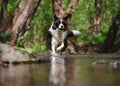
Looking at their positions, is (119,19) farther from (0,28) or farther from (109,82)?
(109,82)

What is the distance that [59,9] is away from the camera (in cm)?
2308

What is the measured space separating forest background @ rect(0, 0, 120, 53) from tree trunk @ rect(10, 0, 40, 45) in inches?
9.3

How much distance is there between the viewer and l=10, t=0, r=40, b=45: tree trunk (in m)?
15.8

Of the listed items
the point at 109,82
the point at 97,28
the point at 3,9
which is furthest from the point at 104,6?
the point at 109,82

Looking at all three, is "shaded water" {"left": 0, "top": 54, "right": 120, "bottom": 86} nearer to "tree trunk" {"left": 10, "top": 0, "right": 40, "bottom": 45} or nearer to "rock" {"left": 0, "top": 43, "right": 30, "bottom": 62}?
"rock" {"left": 0, "top": 43, "right": 30, "bottom": 62}

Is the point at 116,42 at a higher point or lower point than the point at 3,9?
lower

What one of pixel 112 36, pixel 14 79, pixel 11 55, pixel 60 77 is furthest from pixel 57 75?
pixel 112 36

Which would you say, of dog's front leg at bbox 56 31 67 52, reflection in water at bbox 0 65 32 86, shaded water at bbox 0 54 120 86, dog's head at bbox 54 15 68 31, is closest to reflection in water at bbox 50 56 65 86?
shaded water at bbox 0 54 120 86

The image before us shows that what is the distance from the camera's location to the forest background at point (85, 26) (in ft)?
80.5

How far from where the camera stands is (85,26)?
3556 cm

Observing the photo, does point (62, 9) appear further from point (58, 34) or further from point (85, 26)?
point (85, 26)

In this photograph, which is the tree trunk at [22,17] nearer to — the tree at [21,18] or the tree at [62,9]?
the tree at [21,18]

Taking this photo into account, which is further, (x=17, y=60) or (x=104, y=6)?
(x=104, y=6)

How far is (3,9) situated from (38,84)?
1592 cm
